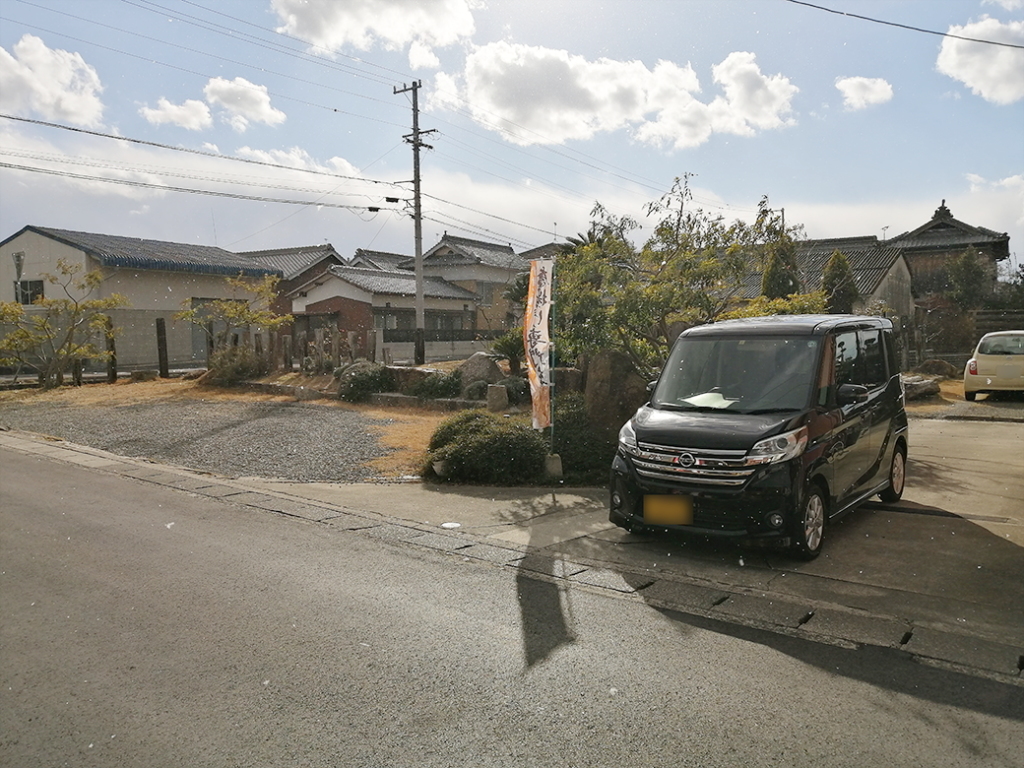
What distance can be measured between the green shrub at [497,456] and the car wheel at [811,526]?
382cm

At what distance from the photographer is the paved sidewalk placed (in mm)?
4453

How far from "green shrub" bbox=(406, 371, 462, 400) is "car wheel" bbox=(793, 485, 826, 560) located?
11227 millimetres

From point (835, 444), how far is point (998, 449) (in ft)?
19.6

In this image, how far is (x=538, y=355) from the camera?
8.89 metres

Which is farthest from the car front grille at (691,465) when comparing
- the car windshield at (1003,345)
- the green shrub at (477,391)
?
the car windshield at (1003,345)

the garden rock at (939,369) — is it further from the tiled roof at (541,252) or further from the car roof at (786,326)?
the tiled roof at (541,252)

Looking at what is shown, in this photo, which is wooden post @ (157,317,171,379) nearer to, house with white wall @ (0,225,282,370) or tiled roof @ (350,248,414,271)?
house with white wall @ (0,225,282,370)

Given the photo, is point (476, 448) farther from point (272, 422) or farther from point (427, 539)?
point (272, 422)

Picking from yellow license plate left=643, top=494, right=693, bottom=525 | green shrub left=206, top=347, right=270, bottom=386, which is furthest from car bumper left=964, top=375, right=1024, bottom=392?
green shrub left=206, top=347, right=270, bottom=386

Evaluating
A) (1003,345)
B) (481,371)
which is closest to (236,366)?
(481,371)

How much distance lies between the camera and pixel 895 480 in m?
7.55

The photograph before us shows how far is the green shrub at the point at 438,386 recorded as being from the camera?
16594mm

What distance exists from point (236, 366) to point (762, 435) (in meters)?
18.6

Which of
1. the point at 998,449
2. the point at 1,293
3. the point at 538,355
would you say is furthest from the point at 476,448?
the point at 1,293
